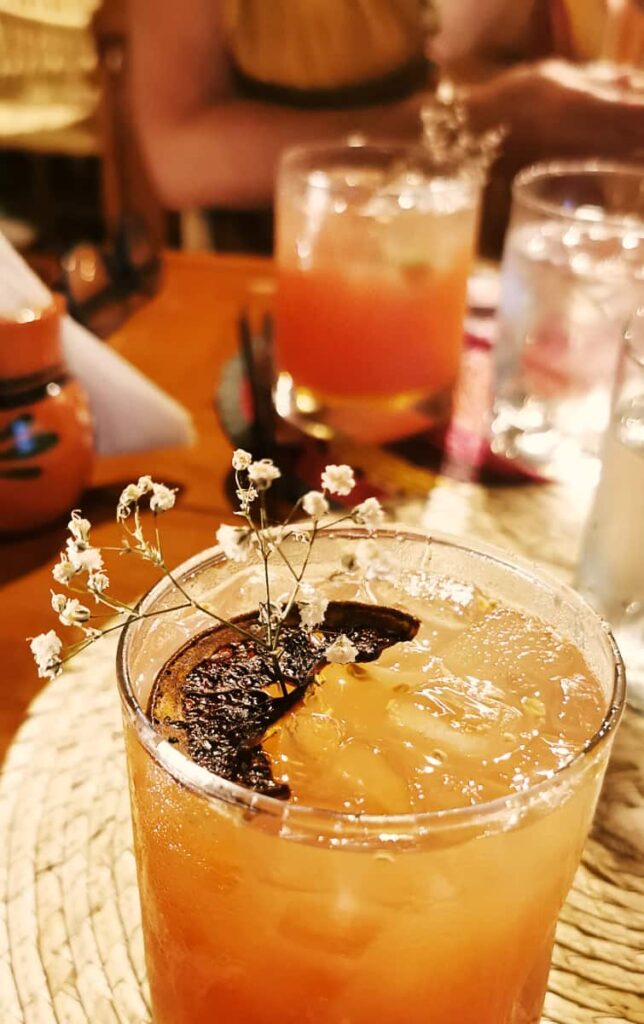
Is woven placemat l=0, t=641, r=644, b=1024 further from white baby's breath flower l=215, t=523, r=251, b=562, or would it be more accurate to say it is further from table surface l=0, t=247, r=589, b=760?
white baby's breath flower l=215, t=523, r=251, b=562

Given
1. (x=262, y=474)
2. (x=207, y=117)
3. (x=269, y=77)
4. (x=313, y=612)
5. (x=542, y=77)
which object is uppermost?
(x=262, y=474)

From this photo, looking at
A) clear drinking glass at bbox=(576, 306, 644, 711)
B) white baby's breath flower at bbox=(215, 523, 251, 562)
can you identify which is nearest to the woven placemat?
clear drinking glass at bbox=(576, 306, 644, 711)

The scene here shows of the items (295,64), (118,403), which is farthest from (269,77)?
(118,403)

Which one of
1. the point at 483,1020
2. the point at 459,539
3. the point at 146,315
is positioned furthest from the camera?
the point at 146,315

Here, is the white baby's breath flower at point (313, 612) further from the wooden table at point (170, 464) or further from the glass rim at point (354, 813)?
the wooden table at point (170, 464)

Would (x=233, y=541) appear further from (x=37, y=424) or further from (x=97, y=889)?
(x=37, y=424)

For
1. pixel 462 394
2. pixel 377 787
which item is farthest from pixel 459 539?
pixel 462 394

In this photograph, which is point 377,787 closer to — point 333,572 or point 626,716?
point 333,572
